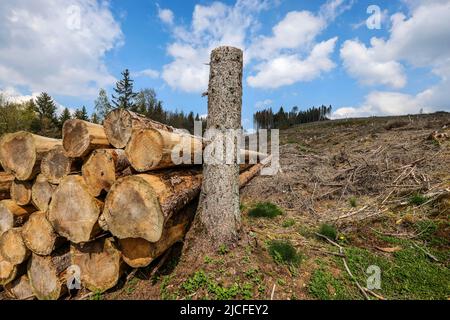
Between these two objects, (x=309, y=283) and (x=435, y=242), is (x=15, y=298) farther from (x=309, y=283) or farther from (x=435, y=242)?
(x=435, y=242)

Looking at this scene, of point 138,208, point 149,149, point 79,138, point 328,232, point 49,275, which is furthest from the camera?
point 328,232

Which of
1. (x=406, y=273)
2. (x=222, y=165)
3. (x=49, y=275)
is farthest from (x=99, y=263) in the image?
(x=406, y=273)

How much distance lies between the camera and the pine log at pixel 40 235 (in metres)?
3.18

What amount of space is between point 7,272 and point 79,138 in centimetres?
223

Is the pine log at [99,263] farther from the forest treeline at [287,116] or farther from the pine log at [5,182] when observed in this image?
the forest treeline at [287,116]

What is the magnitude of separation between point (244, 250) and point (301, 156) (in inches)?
311

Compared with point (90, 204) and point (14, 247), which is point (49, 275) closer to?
point (14, 247)

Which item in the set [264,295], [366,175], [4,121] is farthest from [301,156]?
[4,121]

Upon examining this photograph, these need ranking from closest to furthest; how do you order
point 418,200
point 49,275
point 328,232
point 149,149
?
point 149,149 → point 49,275 → point 328,232 → point 418,200

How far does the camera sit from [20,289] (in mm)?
3539

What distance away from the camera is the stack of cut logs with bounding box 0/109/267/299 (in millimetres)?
2740

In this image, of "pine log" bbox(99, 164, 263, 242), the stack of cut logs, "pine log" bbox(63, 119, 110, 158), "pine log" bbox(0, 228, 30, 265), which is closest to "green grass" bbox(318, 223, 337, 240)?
the stack of cut logs

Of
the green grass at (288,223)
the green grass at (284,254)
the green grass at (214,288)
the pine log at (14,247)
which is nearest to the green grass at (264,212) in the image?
the green grass at (288,223)

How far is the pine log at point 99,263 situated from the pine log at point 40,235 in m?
0.27
